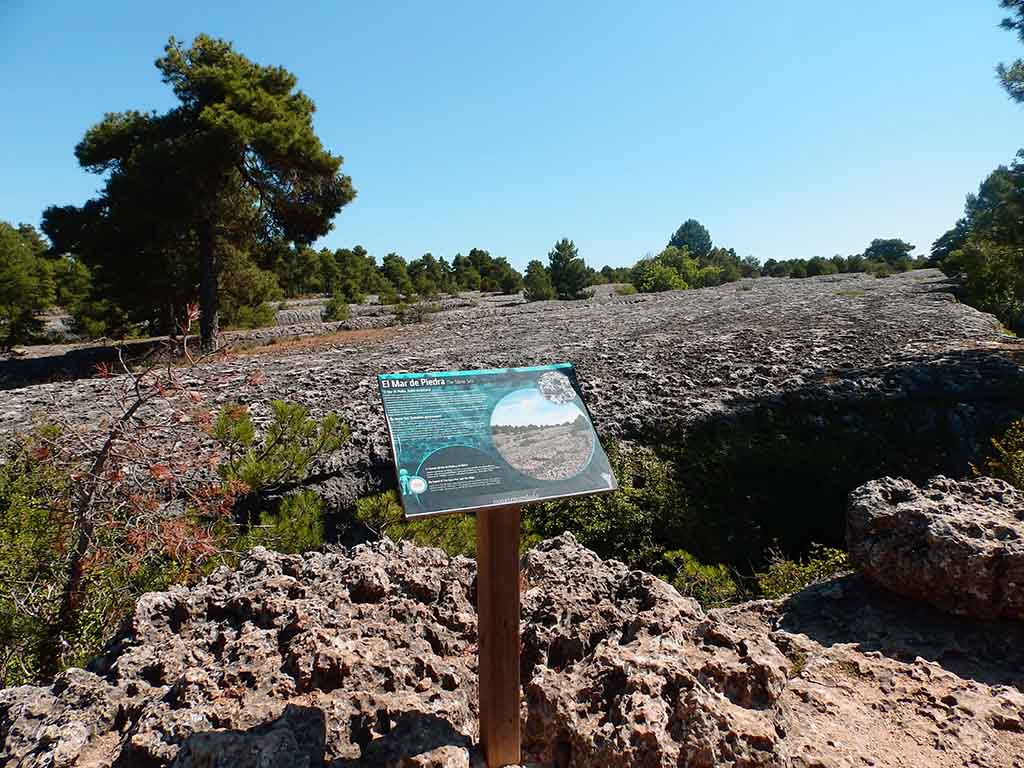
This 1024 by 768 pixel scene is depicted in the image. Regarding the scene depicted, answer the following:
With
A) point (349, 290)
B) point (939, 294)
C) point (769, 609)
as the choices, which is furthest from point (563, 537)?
point (349, 290)

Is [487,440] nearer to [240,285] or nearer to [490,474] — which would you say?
[490,474]

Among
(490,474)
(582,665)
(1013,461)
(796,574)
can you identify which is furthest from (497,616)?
(1013,461)

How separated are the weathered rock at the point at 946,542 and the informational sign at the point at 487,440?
2307mm

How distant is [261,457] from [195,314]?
6.65 ft

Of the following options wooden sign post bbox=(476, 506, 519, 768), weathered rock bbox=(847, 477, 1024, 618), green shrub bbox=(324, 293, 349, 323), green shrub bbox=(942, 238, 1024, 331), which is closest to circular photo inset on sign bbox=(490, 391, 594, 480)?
wooden sign post bbox=(476, 506, 519, 768)

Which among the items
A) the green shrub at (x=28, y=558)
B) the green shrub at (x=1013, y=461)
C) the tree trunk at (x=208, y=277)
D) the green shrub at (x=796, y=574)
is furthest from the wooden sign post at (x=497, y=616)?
the tree trunk at (x=208, y=277)

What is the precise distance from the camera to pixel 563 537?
3781 mm

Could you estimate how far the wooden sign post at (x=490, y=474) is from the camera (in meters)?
2.00

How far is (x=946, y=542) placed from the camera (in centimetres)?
325

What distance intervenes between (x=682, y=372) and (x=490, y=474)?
277 inches

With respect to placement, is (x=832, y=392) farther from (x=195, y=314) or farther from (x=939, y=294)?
(x=939, y=294)

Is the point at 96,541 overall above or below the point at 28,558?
above

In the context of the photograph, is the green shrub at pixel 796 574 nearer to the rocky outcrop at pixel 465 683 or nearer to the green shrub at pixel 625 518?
the green shrub at pixel 625 518

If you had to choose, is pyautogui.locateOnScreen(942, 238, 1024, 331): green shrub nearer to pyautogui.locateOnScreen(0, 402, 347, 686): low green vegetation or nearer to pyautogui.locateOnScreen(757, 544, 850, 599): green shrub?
pyautogui.locateOnScreen(757, 544, 850, 599): green shrub
